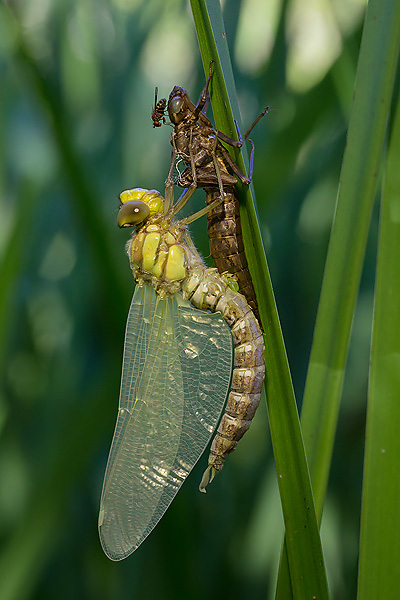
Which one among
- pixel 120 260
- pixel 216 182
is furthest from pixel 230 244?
pixel 120 260

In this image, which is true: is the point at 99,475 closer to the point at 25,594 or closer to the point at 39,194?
the point at 25,594

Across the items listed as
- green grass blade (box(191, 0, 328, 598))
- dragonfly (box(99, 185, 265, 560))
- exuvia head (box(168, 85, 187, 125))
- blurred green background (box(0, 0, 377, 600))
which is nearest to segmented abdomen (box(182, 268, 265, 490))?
dragonfly (box(99, 185, 265, 560))

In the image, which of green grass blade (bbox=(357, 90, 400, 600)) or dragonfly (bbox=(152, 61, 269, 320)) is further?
dragonfly (bbox=(152, 61, 269, 320))

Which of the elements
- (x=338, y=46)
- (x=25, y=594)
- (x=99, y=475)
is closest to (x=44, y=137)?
(x=338, y=46)

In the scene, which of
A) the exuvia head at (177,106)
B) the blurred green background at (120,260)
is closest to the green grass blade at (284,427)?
the exuvia head at (177,106)

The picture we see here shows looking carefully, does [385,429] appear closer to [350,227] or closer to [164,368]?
[350,227]

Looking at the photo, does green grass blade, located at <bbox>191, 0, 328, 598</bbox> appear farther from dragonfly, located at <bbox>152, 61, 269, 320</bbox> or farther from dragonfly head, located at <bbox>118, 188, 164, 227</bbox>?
dragonfly head, located at <bbox>118, 188, 164, 227</bbox>
